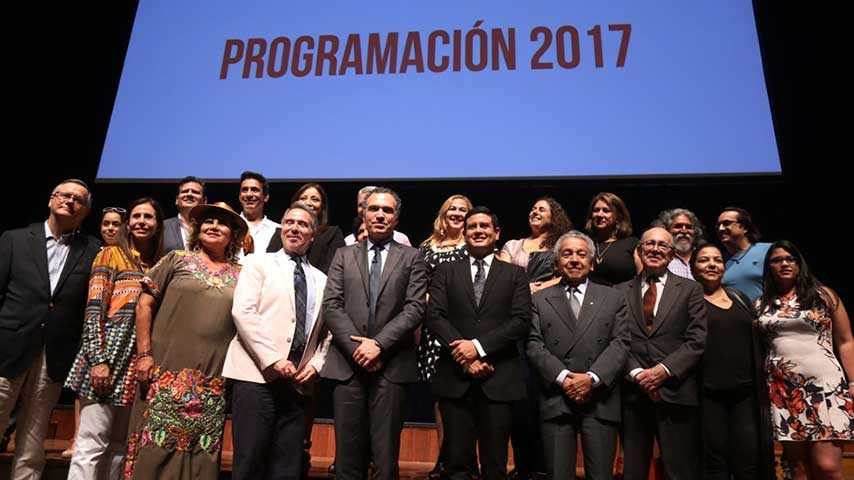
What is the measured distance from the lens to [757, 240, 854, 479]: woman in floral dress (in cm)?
256

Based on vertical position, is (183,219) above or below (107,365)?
above

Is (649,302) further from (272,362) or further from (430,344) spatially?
(272,362)

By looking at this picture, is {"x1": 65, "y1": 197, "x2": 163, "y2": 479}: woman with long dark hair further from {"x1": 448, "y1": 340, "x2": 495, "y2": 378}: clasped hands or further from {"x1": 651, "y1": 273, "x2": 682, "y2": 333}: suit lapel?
{"x1": 651, "y1": 273, "x2": 682, "y2": 333}: suit lapel

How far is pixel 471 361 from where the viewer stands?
2.39m

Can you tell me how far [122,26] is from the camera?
17.2 feet

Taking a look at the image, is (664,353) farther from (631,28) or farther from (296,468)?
(631,28)

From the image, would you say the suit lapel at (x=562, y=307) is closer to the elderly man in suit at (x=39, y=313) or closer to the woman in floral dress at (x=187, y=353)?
the woman in floral dress at (x=187, y=353)

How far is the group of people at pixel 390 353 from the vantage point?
2289 millimetres

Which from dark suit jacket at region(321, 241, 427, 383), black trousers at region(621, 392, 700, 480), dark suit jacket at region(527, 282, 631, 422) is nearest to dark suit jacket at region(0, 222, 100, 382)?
dark suit jacket at region(321, 241, 427, 383)

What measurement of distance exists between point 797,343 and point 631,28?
2486 millimetres

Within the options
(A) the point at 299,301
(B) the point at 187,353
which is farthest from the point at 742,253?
(B) the point at 187,353

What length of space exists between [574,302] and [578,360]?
10.8 inches

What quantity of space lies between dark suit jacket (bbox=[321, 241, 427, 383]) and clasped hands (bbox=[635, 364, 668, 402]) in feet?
3.09

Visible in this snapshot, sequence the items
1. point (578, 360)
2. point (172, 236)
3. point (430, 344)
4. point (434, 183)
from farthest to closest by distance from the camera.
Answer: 1. point (434, 183)
2. point (172, 236)
3. point (430, 344)
4. point (578, 360)
